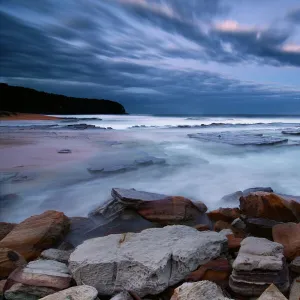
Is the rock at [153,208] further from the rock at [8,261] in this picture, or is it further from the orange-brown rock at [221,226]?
the rock at [8,261]

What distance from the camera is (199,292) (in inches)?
77.8

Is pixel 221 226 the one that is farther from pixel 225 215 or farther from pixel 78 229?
pixel 78 229

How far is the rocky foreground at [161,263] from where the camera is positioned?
7.10 feet

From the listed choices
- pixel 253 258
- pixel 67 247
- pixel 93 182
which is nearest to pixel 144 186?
pixel 93 182

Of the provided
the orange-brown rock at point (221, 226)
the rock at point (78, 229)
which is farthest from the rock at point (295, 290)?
the rock at point (78, 229)

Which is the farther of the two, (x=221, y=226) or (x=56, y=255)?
(x=221, y=226)

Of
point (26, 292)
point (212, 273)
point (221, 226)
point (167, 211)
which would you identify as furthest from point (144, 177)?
point (26, 292)

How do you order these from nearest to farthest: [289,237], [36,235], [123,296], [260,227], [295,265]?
[123,296] < [295,265] < [289,237] < [36,235] < [260,227]

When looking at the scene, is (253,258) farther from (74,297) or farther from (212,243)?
(74,297)

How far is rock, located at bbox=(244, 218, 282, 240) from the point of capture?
3107mm

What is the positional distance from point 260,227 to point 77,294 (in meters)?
1.89

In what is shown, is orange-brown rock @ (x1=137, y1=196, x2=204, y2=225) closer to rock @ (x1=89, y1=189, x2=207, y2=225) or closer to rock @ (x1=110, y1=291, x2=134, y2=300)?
rock @ (x1=89, y1=189, x2=207, y2=225)

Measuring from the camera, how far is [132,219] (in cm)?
350

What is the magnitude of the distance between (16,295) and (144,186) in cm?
326
